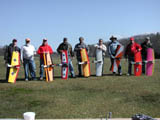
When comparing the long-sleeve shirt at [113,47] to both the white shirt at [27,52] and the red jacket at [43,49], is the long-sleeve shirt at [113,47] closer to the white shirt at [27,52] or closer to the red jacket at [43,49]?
the red jacket at [43,49]

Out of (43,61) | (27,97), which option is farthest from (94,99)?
(43,61)

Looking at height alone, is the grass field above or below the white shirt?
below

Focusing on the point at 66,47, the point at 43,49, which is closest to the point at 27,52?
the point at 43,49

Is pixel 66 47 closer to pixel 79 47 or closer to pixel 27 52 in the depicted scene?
pixel 79 47

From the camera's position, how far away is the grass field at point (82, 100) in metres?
5.15

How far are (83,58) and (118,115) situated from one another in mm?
5762

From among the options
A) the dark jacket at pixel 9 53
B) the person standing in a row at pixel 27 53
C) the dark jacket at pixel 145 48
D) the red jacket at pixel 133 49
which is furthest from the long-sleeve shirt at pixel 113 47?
the dark jacket at pixel 9 53

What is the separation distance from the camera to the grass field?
5.15m

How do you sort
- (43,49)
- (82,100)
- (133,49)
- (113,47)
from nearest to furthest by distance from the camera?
(82,100), (43,49), (133,49), (113,47)

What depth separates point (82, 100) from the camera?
20.2ft

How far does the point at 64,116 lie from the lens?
4.89 m

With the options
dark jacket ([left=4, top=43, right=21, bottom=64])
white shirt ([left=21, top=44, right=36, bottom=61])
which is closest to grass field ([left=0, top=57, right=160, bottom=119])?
dark jacket ([left=4, top=43, right=21, bottom=64])

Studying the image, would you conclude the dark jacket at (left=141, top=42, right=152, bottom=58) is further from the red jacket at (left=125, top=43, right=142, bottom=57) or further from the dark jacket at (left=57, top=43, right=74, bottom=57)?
the dark jacket at (left=57, top=43, right=74, bottom=57)

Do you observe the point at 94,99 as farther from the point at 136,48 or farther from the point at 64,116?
the point at 136,48
